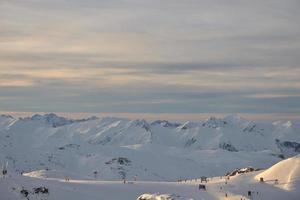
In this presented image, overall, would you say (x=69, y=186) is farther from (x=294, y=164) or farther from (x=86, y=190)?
(x=294, y=164)

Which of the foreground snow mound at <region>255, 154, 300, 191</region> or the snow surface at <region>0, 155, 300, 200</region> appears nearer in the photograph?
the snow surface at <region>0, 155, 300, 200</region>

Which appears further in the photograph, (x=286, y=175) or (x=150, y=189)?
(x=286, y=175)

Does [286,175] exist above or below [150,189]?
above

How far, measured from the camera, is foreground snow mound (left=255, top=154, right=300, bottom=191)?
313 feet

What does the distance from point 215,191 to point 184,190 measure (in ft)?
15.9

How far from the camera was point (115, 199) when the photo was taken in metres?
86.7

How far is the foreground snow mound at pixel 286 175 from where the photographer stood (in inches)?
3751

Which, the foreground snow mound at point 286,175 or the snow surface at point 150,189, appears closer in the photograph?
the snow surface at point 150,189

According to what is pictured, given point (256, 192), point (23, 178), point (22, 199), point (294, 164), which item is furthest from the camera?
point (294, 164)

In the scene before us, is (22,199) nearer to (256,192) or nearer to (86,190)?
(86,190)

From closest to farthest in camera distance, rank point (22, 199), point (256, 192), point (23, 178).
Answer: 1. point (22, 199)
2. point (23, 178)
3. point (256, 192)

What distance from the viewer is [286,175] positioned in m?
99.8

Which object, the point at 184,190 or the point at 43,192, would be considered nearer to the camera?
the point at 43,192

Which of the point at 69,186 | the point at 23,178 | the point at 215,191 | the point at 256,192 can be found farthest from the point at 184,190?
the point at 23,178
